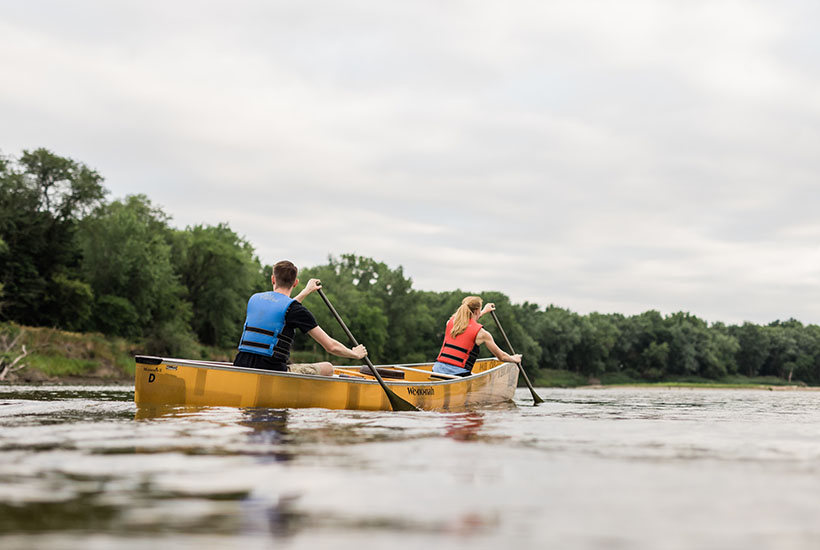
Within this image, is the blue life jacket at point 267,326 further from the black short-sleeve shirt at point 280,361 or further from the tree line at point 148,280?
the tree line at point 148,280

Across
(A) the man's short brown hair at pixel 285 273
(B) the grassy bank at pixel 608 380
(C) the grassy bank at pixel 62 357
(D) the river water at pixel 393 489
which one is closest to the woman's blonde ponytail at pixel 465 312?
(A) the man's short brown hair at pixel 285 273

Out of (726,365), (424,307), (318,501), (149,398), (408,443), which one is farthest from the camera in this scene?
(726,365)

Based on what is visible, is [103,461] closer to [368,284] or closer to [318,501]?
[318,501]

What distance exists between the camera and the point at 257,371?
30.3 ft

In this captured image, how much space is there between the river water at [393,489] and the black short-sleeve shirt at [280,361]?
8.48ft

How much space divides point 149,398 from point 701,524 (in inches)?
295

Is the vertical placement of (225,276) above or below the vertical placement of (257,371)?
above

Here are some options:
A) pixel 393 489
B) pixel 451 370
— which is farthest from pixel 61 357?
pixel 393 489

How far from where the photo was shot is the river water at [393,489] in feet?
9.11

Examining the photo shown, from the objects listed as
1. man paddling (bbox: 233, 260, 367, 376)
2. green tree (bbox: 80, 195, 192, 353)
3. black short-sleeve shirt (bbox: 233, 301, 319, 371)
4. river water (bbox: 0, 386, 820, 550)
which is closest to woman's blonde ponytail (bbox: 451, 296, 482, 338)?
man paddling (bbox: 233, 260, 367, 376)

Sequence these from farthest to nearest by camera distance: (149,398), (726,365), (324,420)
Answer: (726,365), (149,398), (324,420)

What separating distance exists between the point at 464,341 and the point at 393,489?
9401 mm

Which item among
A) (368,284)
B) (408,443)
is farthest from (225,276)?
(408,443)

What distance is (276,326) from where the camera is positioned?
31.0 ft
